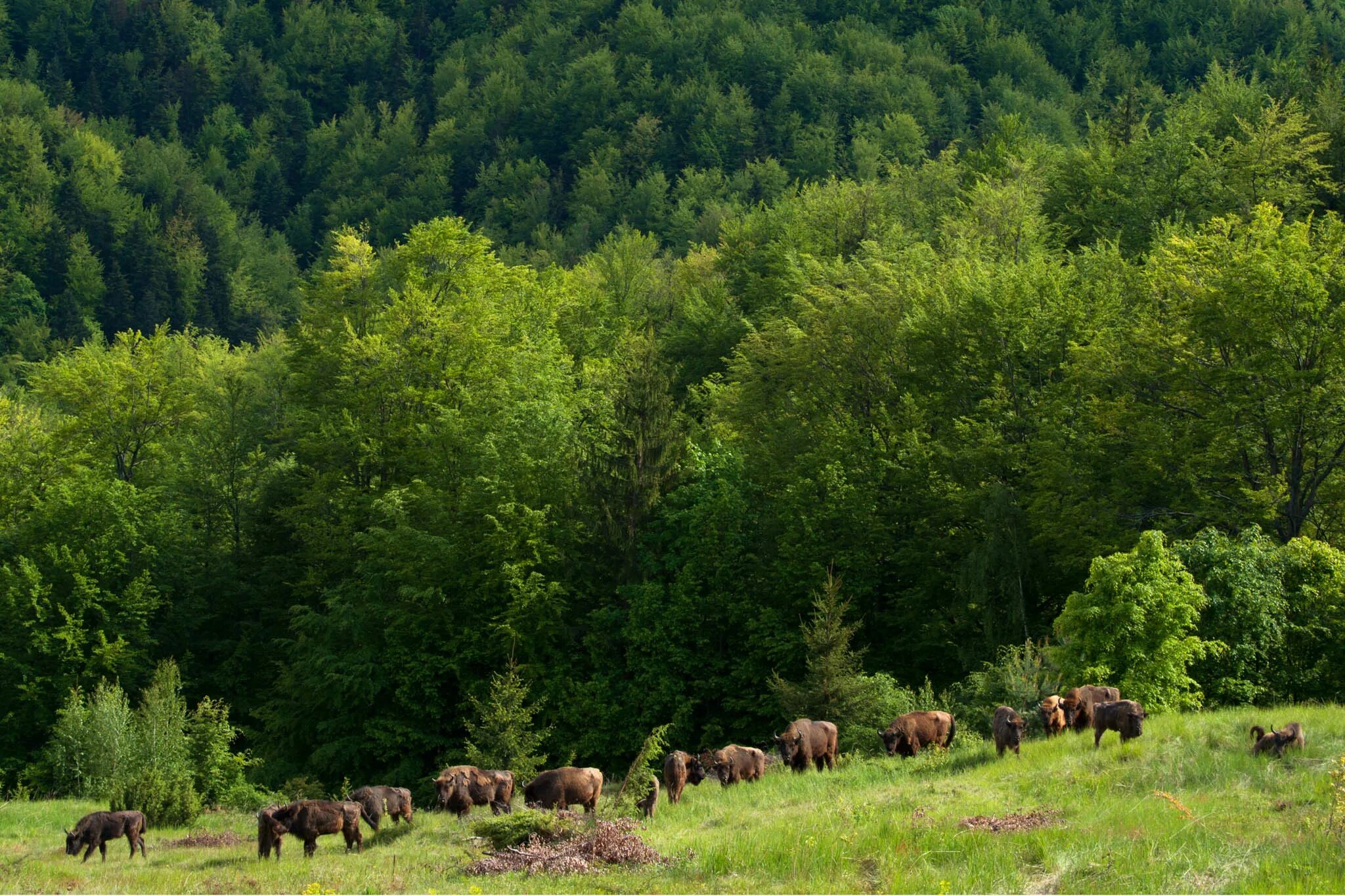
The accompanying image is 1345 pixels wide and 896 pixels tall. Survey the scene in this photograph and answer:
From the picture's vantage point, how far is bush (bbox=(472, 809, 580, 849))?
62.6ft

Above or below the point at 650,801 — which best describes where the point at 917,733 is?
above

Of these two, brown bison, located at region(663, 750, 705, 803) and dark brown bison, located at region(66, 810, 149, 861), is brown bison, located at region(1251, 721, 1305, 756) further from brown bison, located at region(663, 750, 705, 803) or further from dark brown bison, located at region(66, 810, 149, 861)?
dark brown bison, located at region(66, 810, 149, 861)

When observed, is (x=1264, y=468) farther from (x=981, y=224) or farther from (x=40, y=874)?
(x=40, y=874)

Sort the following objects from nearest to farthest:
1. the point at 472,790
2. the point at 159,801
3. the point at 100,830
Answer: the point at 100,830, the point at 472,790, the point at 159,801

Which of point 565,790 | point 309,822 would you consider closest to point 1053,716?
point 565,790

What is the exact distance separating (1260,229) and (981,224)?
23.2m

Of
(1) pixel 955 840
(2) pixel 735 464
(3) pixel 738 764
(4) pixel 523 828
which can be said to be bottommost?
(1) pixel 955 840

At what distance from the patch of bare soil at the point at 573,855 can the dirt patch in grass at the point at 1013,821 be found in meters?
4.26

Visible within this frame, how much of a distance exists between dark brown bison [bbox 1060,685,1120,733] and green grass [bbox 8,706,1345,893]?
2.60 feet

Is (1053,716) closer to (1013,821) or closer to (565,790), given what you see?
(1013,821)

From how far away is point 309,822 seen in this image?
22266mm

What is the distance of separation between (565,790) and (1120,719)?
9529 millimetres

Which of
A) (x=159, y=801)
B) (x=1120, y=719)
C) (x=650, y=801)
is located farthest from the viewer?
(x=159, y=801)

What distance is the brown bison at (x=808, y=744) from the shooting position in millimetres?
27047
